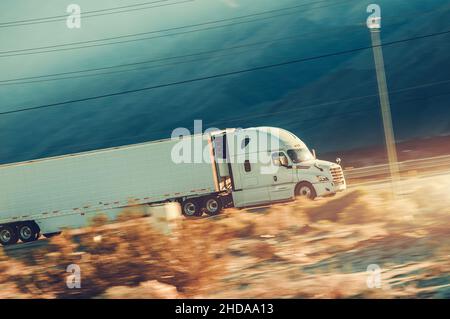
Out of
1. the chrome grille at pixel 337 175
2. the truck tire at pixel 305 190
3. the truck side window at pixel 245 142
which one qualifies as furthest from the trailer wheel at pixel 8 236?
the chrome grille at pixel 337 175

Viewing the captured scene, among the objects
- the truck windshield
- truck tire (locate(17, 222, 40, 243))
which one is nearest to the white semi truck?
the truck windshield

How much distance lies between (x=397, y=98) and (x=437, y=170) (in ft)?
221

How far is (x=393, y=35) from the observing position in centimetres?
11981

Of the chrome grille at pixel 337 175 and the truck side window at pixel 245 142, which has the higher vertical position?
the truck side window at pixel 245 142

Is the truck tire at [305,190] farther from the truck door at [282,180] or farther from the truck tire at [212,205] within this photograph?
the truck tire at [212,205]

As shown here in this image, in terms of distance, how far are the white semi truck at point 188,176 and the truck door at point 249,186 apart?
44mm

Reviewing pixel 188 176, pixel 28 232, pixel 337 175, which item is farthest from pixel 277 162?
pixel 28 232

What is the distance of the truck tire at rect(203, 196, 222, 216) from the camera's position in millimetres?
30203

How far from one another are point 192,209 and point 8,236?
1000 centimetres

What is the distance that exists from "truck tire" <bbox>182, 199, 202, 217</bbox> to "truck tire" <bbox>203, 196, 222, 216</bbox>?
1.04ft

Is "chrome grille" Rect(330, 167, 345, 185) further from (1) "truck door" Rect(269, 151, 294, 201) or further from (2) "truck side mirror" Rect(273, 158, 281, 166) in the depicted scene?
(2) "truck side mirror" Rect(273, 158, 281, 166)

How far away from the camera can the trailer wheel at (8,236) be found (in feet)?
110
